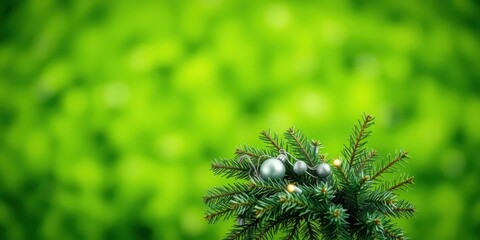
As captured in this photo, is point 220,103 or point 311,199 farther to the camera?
point 220,103

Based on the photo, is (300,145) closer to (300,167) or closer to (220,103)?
(300,167)

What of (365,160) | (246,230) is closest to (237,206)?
(246,230)

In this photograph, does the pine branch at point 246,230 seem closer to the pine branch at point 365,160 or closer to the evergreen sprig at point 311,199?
the evergreen sprig at point 311,199

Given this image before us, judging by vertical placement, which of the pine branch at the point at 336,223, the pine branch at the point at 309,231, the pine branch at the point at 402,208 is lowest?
the pine branch at the point at 336,223

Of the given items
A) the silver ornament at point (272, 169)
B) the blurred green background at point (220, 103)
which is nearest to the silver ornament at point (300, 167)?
the silver ornament at point (272, 169)

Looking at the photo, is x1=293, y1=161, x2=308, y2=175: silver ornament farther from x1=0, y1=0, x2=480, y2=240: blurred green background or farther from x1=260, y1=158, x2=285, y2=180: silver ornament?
x1=0, y1=0, x2=480, y2=240: blurred green background

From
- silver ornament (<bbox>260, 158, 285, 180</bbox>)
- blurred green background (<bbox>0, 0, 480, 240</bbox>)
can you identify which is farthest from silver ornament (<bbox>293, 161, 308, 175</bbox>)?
blurred green background (<bbox>0, 0, 480, 240</bbox>)

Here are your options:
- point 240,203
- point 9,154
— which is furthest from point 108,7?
point 240,203
